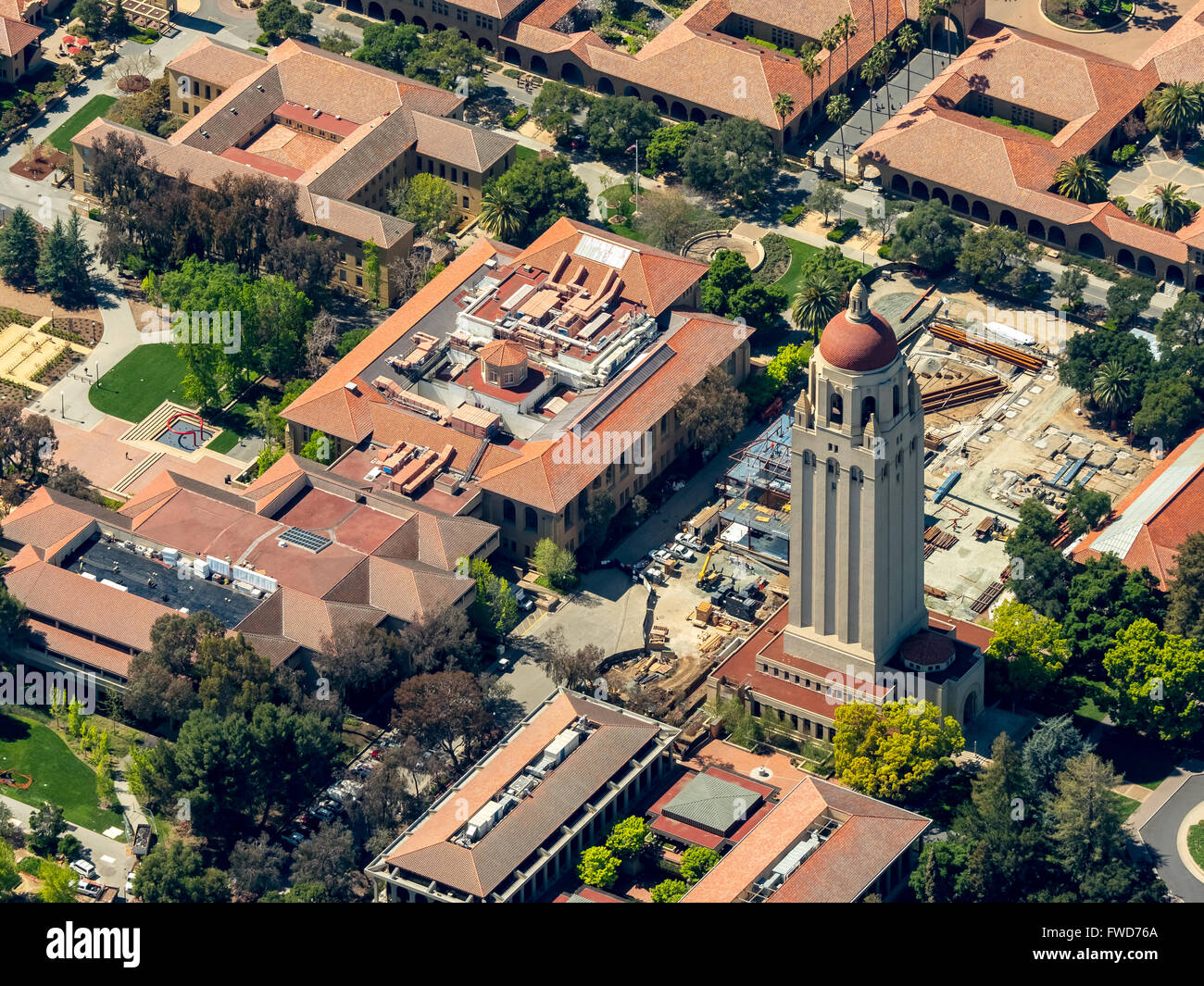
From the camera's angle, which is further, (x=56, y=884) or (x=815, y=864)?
(x=56, y=884)

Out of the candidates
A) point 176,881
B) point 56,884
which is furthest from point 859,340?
point 56,884

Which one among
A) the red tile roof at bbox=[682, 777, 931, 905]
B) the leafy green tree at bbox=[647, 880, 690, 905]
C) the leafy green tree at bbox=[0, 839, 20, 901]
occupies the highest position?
the red tile roof at bbox=[682, 777, 931, 905]

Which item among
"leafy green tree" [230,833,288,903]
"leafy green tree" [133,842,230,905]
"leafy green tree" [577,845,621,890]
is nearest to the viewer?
"leafy green tree" [133,842,230,905]

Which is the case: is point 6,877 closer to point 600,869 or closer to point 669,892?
point 600,869

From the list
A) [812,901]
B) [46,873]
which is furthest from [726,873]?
[46,873]

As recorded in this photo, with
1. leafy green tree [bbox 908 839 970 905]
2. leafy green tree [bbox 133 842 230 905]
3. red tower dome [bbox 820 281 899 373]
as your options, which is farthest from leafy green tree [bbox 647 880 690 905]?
red tower dome [bbox 820 281 899 373]

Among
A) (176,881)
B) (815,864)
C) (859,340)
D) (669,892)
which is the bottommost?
(176,881)

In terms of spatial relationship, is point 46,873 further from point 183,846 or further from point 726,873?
point 726,873

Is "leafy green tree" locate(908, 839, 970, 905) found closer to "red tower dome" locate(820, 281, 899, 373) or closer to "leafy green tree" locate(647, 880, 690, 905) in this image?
"leafy green tree" locate(647, 880, 690, 905)
